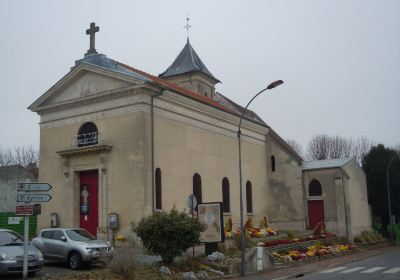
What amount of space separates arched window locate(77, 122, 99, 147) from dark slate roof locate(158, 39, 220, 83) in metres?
17.0

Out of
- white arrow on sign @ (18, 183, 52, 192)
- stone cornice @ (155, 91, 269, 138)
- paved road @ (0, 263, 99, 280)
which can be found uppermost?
stone cornice @ (155, 91, 269, 138)

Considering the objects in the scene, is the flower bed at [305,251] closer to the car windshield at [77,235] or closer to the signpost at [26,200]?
the car windshield at [77,235]

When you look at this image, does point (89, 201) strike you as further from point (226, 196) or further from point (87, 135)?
point (226, 196)

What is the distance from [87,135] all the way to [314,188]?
18985 millimetres

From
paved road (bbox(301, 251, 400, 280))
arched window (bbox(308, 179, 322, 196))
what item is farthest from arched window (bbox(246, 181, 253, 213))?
paved road (bbox(301, 251, 400, 280))

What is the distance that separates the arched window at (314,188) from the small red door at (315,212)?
0.64 meters

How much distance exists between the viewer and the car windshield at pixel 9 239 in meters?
17.3

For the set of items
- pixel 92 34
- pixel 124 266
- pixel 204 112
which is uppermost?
pixel 92 34

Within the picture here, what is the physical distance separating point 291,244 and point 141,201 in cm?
926

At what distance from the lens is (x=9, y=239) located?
57.7ft

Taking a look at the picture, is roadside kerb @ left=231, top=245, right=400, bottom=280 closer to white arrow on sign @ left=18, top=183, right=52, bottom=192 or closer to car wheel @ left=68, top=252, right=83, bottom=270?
car wheel @ left=68, top=252, right=83, bottom=270

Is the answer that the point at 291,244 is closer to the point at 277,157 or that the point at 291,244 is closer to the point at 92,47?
the point at 277,157

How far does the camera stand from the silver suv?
61.1 ft

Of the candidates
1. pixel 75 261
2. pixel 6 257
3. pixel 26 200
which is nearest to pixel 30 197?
pixel 26 200
